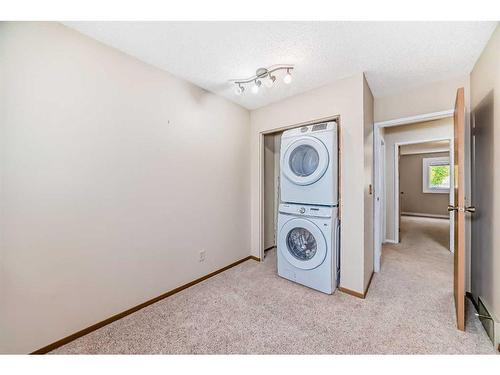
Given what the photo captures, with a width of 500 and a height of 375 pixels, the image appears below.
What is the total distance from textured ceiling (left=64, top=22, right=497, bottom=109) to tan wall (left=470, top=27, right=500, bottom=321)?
0.42 ft

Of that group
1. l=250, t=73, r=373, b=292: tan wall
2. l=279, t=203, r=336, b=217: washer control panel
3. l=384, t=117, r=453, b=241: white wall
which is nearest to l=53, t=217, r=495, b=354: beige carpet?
l=250, t=73, r=373, b=292: tan wall

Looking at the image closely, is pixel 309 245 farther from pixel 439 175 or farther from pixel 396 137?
pixel 439 175

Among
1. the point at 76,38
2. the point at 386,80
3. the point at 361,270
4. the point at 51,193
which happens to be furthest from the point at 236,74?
the point at 361,270

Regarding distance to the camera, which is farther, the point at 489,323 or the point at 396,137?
the point at 396,137

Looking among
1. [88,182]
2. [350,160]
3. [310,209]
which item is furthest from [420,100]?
[88,182]

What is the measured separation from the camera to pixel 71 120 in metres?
1.40

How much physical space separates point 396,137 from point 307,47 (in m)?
3.26

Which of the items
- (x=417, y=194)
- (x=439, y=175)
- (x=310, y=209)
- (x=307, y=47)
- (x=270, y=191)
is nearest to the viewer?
(x=307, y=47)

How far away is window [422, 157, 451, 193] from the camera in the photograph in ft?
20.6

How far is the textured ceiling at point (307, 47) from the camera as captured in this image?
1.37 meters

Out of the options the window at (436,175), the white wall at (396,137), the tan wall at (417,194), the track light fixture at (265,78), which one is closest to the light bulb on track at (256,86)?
the track light fixture at (265,78)

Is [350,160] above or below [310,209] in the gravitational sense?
above

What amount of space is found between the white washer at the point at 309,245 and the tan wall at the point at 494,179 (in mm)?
1068

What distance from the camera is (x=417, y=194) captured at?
22.6 ft
